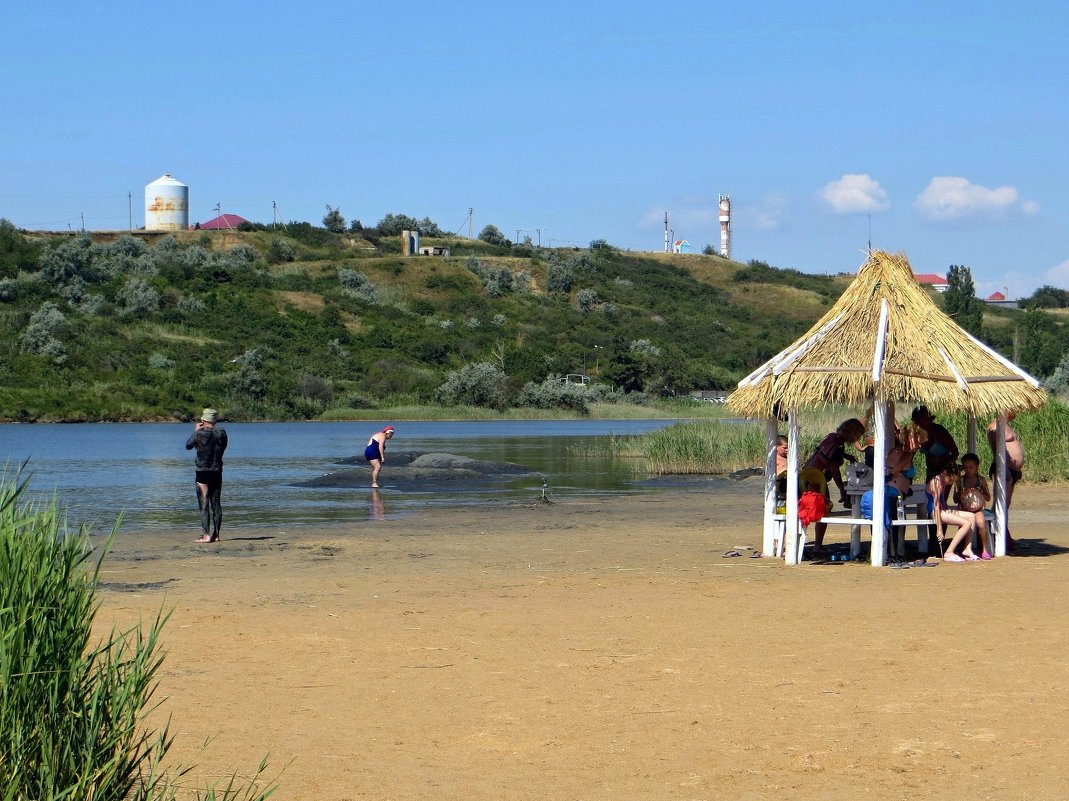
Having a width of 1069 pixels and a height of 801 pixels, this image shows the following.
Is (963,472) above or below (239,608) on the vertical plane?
above

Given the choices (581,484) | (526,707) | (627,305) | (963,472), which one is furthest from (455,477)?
(627,305)

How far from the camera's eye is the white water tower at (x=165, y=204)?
106m

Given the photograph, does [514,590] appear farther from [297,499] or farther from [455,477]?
[455,477]

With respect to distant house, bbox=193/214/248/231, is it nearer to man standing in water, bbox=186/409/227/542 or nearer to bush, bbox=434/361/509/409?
bush, bbox=434/361/509/409

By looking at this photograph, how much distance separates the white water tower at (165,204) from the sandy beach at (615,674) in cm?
9605

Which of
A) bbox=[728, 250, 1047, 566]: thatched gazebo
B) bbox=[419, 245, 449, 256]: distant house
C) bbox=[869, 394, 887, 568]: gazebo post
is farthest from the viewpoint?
bbox=[419, 245, 449, 256]: distant house

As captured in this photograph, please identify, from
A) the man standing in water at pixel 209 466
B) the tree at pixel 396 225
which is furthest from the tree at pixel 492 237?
the man standing in water at pixel 209 466

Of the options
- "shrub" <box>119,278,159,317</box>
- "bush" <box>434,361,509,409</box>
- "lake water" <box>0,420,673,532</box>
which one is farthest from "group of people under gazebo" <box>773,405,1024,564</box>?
"shrub" <box>119,278,159,317</box>

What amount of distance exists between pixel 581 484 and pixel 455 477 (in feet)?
10.7

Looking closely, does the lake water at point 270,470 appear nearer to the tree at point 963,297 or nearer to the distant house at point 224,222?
the tree at point 963,297

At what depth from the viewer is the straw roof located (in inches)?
515

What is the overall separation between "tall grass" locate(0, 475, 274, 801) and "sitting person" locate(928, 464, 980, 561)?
10.7 metres

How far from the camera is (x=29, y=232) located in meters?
97.1

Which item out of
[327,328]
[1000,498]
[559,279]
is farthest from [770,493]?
[559,279]
